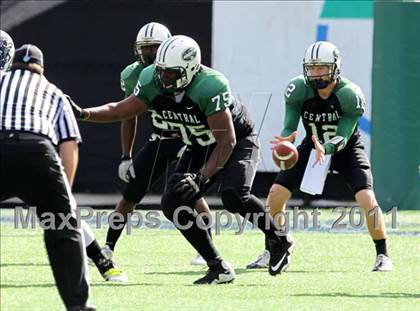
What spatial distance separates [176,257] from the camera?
9391 mm

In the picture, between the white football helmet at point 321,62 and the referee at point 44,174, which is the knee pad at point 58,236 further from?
the white football helmet at point 321,62

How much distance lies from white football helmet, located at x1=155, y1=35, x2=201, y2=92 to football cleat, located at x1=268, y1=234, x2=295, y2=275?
4.23ft

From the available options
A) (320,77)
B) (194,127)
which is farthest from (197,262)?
(320,77)

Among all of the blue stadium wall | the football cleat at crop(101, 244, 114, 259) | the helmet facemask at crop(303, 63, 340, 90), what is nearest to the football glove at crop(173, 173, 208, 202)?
the football cleat at crop(101, 244, 114, 259)

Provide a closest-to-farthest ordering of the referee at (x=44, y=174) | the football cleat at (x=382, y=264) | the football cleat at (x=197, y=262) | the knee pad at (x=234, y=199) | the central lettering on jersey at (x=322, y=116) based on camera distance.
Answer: the referee at (x=44, y=174), the knee pad at (x=234, y=199), the football cleat at (x=382, y=264), the central lettering on jersey at (x=322, y=116), the football cleat at (x=197, y=262)

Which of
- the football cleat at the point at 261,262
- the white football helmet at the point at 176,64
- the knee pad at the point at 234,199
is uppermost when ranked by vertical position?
the white football helmet at the point at 176,64

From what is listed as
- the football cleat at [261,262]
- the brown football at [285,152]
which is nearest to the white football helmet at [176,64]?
the brown football at [285,152]

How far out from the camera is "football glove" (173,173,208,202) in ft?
24.7

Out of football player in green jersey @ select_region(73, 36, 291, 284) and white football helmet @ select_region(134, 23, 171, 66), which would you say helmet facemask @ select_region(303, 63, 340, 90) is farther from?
white football helmet @ select_region(134, 23, 171, 66)

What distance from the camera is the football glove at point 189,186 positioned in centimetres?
754

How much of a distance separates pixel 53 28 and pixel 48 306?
6.36m

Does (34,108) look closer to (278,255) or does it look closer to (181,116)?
(181,116)

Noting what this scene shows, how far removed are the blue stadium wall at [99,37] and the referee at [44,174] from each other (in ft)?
21.3

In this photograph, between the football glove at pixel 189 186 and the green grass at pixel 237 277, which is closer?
the green grass at pixel 237 277
